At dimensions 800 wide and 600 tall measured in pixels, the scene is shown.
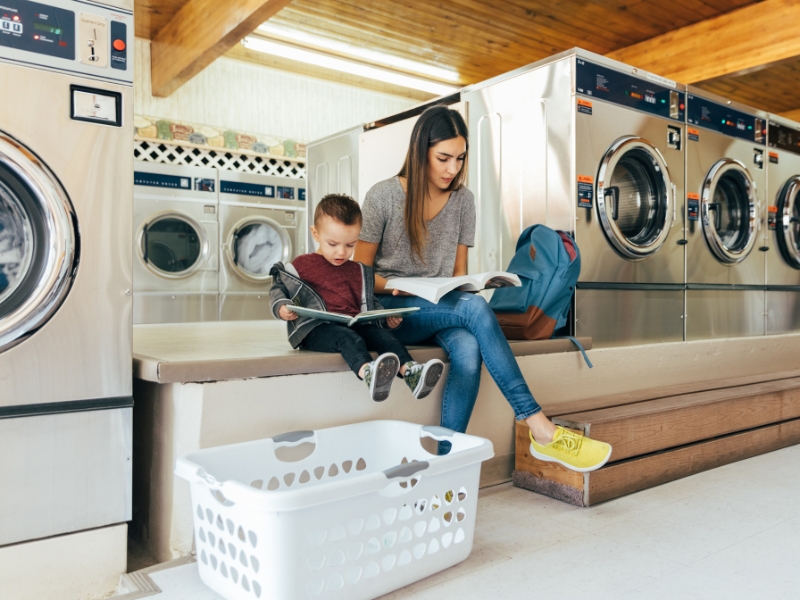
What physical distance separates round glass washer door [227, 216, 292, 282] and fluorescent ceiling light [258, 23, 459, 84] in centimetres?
156

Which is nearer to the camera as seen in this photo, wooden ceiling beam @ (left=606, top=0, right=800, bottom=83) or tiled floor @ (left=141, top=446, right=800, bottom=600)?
tiled floor @ (left=141, top=446, right=800, bottom=600)

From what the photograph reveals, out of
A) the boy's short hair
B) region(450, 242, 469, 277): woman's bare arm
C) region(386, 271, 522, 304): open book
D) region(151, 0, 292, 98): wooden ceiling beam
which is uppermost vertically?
region(151, 0, 292, 98): wooden ceiling beam

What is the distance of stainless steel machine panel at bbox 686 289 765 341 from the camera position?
10.7 ft

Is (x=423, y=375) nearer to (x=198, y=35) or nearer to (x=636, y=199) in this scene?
(x=636, y=199)

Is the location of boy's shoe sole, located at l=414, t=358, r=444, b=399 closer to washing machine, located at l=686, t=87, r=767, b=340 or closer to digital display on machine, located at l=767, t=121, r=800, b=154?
washing machine, located at l=686, t=87, r=767, b=340

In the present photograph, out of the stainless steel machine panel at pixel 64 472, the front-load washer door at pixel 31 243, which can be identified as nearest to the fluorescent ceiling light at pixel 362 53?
the front-load washer door at pixel 31 243

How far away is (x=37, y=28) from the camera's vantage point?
140 centimetres

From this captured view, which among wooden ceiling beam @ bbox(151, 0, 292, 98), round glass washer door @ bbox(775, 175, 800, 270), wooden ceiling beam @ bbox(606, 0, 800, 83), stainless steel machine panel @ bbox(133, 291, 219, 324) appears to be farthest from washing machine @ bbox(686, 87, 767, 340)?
stainless steel machine panel @ bbox(133, 291, 219, 324)

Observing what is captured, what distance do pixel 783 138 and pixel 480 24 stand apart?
91.6 inches

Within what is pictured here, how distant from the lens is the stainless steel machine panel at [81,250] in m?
1.39

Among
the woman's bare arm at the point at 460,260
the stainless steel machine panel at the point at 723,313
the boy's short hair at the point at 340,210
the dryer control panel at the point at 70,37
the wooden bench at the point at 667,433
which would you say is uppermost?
the dryer control panel at the point at 70,37

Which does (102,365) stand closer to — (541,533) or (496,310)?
(541,533)

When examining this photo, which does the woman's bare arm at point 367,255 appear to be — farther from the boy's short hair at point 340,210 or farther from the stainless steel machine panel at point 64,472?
the stainless steel machine panel at point 64,472

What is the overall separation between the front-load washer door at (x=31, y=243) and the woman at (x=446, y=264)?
3.12 feet
